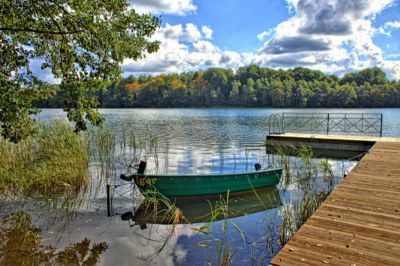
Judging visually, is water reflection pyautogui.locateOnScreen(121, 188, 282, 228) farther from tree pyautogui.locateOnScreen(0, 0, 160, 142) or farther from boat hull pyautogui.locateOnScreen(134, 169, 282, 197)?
tree pyautogui.locateOnScreen(0, 0, 160, 142)

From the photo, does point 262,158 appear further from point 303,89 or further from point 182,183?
point 303,89

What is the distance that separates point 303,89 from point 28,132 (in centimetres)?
7962

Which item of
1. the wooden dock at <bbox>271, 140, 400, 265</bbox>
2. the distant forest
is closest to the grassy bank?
the wooden dock at <bbox>271, 140, 400, 265</bbox>

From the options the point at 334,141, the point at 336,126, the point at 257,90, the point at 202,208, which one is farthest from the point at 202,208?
the point at 257,90

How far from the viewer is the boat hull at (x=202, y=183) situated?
754 cm

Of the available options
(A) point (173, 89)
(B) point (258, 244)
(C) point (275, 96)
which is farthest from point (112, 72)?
(A) point (173, 89)

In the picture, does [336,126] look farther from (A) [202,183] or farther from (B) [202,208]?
(B) [202,208]

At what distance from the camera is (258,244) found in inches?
213

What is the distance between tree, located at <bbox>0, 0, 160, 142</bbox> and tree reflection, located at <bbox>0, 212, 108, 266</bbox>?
1.71m

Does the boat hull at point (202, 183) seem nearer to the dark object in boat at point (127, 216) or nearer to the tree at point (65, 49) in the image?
the dark object in boat at point (127, 216)

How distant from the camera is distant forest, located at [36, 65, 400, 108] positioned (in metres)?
74.1

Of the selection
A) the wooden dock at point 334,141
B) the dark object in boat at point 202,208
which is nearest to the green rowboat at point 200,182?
the dark object in boat at point 202,208

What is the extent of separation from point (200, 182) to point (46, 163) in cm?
433

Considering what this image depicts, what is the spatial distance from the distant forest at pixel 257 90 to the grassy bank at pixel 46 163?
67.6 metres
